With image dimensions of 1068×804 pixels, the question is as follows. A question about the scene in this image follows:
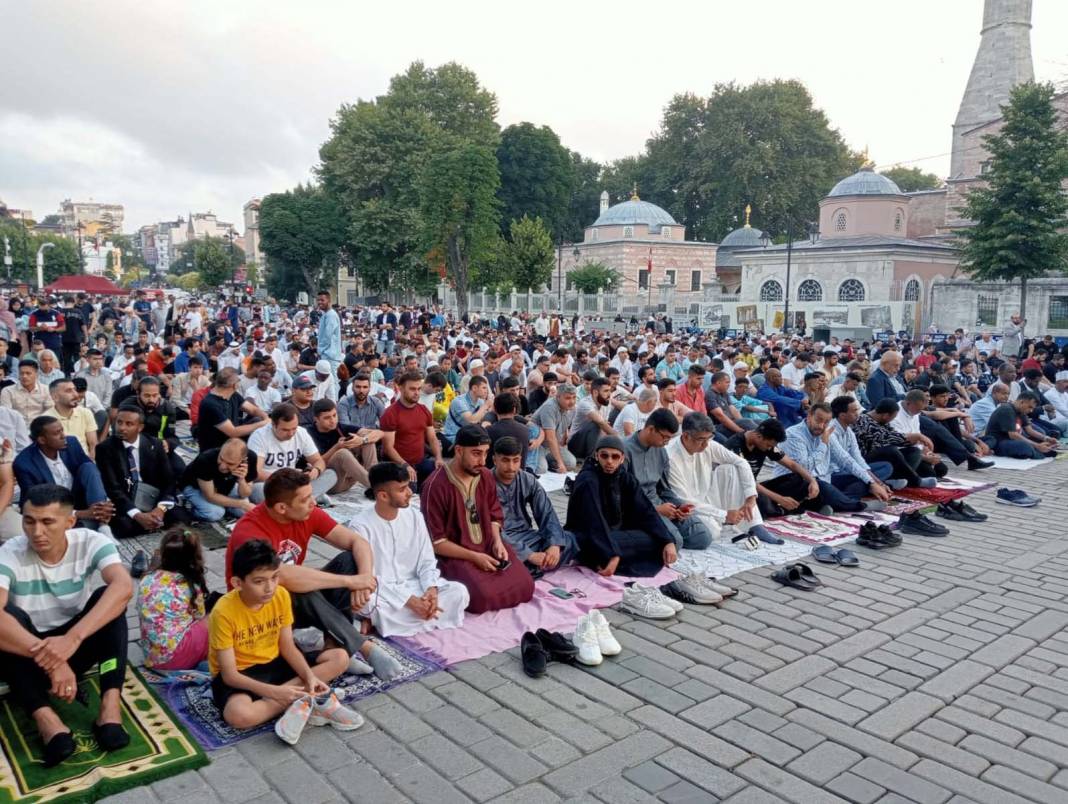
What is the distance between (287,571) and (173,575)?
0.75 meters

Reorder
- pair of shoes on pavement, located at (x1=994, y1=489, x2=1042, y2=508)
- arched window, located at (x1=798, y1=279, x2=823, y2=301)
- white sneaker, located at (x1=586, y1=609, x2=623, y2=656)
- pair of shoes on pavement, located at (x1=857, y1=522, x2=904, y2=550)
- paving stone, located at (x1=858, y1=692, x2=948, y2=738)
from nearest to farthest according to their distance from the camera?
paving stone, located at (x1=858, y1=692, x2=948, y2=738) → white sneaker, located at (x1=586, y1=609, x2=623, y2=656) → pair of shoes on pavement, located at (x1=857, y1=522, x2=904, y2=550) → pair of shoes on pavement, located at (x1=994, y1=489, x2=1042, y2=508) → arched window, located at (x1=798, y1=279, x2=823, y2=301)

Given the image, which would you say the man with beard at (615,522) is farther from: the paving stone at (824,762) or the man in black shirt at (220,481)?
the man in black shirt at (220,481)

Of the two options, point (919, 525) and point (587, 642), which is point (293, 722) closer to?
point (587, 642)

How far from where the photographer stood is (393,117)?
158 ft

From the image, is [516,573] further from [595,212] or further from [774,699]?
[595,212]

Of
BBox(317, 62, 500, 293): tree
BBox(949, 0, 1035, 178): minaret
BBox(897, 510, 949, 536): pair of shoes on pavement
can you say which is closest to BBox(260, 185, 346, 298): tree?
BBox(317, 62, 500, 293): tree

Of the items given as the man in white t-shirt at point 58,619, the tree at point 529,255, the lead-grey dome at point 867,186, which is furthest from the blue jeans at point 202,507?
the lead-grey dome at point 867,186

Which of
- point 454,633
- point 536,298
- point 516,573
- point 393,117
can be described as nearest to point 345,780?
point 454,633

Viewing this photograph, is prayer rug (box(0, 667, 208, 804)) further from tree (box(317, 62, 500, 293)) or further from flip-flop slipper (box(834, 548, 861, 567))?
tree (box(317, 62, 500, 293))

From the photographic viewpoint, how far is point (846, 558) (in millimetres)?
6699

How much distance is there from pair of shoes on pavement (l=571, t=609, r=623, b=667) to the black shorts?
1.70 metres

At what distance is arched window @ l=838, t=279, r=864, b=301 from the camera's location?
126 feet

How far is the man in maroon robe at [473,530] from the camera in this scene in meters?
5.52

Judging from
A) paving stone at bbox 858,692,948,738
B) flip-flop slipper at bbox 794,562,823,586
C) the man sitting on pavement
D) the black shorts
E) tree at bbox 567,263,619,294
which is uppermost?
tree at bbox 567,263,619,294
